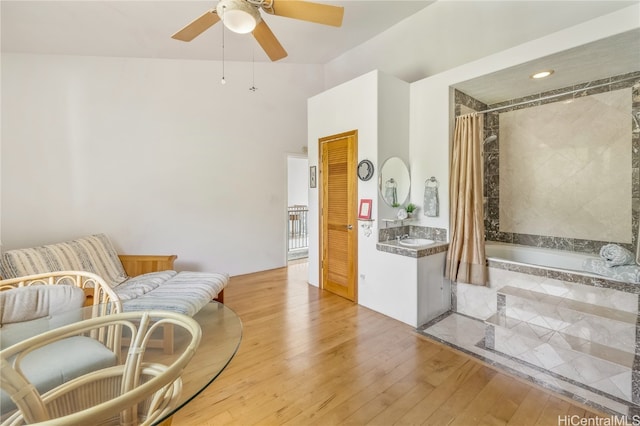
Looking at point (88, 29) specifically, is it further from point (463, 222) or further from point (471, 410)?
point (471, 410)

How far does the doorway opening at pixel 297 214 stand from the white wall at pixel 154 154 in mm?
700

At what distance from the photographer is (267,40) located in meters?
2.29

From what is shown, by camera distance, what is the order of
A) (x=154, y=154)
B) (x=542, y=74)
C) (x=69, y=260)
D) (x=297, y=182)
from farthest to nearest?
(x=297, y=182) < (x=154, y=154) < (x=542, y=74) < (x=69, y=260)

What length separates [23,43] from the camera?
119 inches

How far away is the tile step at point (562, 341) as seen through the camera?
77.9 inches

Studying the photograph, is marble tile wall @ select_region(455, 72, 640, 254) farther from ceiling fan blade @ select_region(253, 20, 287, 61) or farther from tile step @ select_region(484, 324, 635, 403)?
ceiling fan blade @ select_region(253, 20, 287, 61)

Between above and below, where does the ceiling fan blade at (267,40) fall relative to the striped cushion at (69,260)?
above

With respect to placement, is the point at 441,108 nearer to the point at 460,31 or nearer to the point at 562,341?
the point at 460,31

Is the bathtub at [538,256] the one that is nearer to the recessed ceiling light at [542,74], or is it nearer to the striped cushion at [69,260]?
the recessed ceiling light at [542,74]

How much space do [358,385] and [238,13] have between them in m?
2.54

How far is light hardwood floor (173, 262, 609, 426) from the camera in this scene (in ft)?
5.42

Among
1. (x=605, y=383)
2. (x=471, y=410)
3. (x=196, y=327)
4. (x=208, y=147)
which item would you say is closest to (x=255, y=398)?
(x=196, y=327)

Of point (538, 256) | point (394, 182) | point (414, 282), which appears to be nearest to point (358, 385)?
point (414, 282)

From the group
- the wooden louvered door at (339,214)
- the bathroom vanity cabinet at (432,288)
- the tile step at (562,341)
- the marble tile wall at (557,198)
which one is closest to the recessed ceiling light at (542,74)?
the marble tile wall at (557,198)
